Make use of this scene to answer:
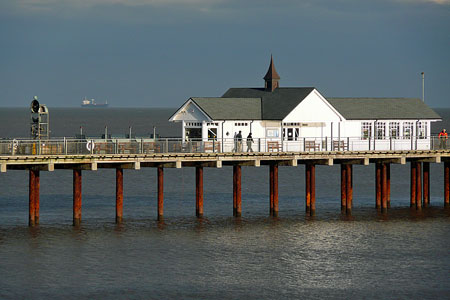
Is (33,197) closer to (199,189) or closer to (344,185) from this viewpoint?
(199,189)

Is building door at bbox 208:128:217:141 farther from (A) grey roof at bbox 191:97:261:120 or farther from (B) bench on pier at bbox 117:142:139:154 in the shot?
(B) bench on pier at bbox 117:142:139:154

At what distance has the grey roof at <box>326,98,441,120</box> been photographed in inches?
2781

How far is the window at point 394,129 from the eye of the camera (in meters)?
71.2

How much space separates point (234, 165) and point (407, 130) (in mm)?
14999

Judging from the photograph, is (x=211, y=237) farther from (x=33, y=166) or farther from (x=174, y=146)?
(x=33, y=166)

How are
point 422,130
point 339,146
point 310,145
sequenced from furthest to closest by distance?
point 422,130 → point 339,146 → point 310,145

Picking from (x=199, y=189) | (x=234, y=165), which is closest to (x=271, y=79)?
(x=234, y=165)

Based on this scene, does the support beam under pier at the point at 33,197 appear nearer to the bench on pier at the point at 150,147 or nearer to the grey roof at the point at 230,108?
the bench on pier at the point at 150,147

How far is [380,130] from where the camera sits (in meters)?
70.9

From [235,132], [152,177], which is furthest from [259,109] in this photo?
[152,177]

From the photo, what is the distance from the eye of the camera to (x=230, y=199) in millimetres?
79438

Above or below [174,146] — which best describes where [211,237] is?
below

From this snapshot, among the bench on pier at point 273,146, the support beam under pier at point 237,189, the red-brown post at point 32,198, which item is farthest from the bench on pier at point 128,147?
the bench on pier at point 273,146

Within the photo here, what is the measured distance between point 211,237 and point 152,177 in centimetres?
5241
